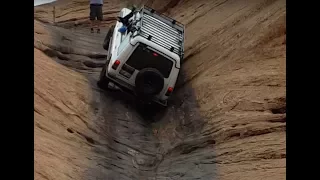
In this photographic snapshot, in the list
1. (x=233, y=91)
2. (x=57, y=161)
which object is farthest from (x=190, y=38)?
(x=57, y=161)

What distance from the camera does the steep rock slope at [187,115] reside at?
46.6ft

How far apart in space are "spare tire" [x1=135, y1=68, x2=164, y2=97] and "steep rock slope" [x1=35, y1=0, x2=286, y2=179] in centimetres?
118

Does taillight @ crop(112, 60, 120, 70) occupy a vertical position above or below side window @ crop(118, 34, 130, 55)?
below

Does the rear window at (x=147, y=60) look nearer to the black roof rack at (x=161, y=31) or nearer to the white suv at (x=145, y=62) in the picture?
the white suv at (x=145, y=62)

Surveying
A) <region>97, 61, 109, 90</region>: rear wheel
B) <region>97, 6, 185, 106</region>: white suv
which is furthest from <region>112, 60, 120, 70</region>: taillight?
<region>97, 61, 109, 90</region>: rear wheel

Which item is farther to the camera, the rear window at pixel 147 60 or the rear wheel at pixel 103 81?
the rear wheel at pixel 103 81

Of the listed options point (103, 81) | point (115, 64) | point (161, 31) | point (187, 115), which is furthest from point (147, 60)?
point (187, 115)

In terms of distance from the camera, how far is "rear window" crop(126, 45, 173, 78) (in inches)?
623

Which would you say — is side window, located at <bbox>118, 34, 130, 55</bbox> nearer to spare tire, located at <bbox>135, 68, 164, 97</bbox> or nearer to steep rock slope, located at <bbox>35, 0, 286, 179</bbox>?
spare tire, located at <bbox>135, 68, 164, 97</bbox>

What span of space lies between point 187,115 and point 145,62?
2192 millimetres

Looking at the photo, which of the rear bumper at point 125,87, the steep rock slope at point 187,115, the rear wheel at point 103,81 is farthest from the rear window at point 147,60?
the steep rock slope at point 187,115

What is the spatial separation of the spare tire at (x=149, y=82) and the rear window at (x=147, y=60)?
16 centimetres

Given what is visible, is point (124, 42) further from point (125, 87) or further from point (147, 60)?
point (125, 87)

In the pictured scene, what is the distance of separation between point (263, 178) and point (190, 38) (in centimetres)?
909
